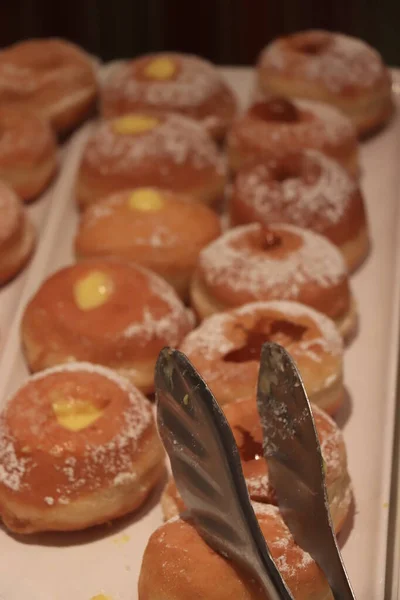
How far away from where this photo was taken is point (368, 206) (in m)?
2.23

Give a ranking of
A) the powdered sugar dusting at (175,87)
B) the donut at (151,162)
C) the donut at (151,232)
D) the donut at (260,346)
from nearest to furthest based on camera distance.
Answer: the donut at (260,346) < the donut at (151,232) < the donut at (151,162) < the powdered sugar dusting at (175,87)

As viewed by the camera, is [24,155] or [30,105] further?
[30,105]

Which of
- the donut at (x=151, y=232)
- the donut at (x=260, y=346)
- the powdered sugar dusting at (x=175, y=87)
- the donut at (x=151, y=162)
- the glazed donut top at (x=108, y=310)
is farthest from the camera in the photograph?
the powdered sugar dusting at (x=175, y=87)

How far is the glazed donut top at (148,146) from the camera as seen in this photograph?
6.98ft

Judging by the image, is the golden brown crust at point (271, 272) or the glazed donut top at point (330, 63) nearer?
the golden brown crust at point (271, 272)

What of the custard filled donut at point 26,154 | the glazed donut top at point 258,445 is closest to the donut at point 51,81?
the custard filled donut at point 26,154

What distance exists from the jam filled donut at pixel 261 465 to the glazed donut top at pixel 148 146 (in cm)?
86

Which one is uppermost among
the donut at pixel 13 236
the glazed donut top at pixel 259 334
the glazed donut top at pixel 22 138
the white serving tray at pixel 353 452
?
the glazed donut top at pixel 22 138

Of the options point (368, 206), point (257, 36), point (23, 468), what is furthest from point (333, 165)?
point (257, 36)

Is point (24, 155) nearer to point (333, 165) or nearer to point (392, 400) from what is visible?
point (333, 165)

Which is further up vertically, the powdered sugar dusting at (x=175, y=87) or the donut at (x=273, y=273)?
the powdered sugar dusting at (x=175, y=87)

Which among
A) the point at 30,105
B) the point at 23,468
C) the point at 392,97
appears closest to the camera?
the point at 23,468

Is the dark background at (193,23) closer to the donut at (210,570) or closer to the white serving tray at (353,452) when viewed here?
the white serving tray at (353,452)

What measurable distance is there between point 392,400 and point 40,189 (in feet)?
3.53
